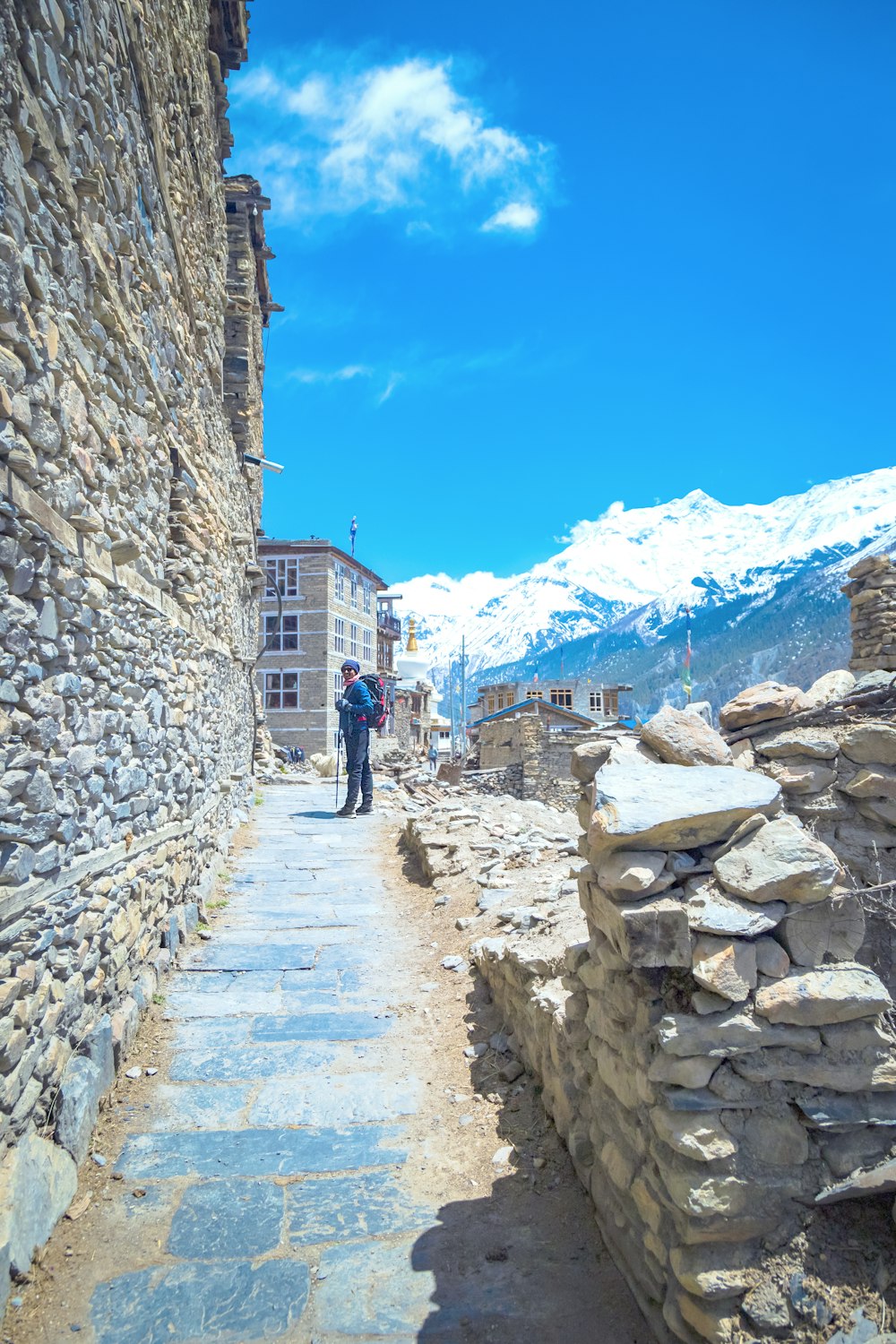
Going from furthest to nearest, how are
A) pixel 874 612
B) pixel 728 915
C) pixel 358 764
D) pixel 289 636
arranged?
pixel 289 636 → pixel 358 764 → pixel 874 612 → pixel 728 915

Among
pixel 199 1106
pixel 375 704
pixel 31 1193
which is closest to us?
pixel 31 1193

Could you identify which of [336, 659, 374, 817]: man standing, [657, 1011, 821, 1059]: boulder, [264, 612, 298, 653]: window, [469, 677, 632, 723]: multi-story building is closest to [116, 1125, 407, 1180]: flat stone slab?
[657, 1011, 821, 1059]: boulder

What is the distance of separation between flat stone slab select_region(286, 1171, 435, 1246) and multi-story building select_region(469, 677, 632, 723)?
164ft

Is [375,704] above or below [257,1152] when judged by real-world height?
above

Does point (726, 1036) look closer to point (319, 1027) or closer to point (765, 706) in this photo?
point (765, 706)

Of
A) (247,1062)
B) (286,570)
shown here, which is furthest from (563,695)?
(247,1062)

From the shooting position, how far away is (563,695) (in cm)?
5634

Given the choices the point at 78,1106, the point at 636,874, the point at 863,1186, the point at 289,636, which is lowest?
the point at 78,1106

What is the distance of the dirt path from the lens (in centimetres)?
277

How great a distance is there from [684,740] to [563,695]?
5336cm

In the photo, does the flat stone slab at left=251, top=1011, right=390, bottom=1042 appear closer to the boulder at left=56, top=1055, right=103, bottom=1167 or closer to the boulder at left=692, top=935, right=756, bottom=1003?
the boulder at left=56, top=1055, right=103, bottom=1167

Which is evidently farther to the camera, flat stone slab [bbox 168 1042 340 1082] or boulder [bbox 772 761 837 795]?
flat stone slab [bbox 168 1042 340 1082]

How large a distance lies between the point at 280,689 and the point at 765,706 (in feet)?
113

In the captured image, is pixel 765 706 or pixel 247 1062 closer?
pixel 765 706
